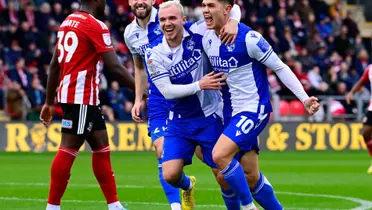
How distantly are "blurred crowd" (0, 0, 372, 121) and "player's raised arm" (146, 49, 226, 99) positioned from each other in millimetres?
10610

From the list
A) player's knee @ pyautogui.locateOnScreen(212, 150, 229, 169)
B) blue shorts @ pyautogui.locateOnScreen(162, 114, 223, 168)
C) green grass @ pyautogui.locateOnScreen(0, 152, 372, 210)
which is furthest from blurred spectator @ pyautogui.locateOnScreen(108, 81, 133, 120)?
player's knee @ pyautogui.locateOnScreen(212, 150, 229, 169)

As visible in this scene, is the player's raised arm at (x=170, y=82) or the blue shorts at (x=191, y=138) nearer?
the player's raised arm at (x=170, y=82)

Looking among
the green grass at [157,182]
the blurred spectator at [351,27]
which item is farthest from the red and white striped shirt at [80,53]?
the blurred spectator at [351,27]

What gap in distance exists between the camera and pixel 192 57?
8820 millimetres

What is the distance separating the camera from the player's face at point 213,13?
8656mm

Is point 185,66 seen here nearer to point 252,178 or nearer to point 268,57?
point 268,57

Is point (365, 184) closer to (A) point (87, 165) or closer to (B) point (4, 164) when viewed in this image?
(A) point (87, 165)

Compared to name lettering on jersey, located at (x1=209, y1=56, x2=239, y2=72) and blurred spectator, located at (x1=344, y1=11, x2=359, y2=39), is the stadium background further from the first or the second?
name lettering on jersey, located at (x1=209, y1=56, x2=239, y2=72)

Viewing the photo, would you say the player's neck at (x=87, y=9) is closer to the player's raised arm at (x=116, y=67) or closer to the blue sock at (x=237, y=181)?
the player's raised arm at (x=116, y=67)

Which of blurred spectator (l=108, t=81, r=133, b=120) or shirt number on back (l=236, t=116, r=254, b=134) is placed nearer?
shirt number on back (l=236, t=116, r=254, b=134)

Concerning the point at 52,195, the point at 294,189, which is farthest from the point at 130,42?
the point at 294,189

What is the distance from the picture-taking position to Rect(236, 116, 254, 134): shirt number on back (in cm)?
852

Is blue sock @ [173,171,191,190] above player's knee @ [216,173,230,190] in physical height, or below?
below

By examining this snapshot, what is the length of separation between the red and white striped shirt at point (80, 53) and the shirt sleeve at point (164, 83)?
556 millimetres
